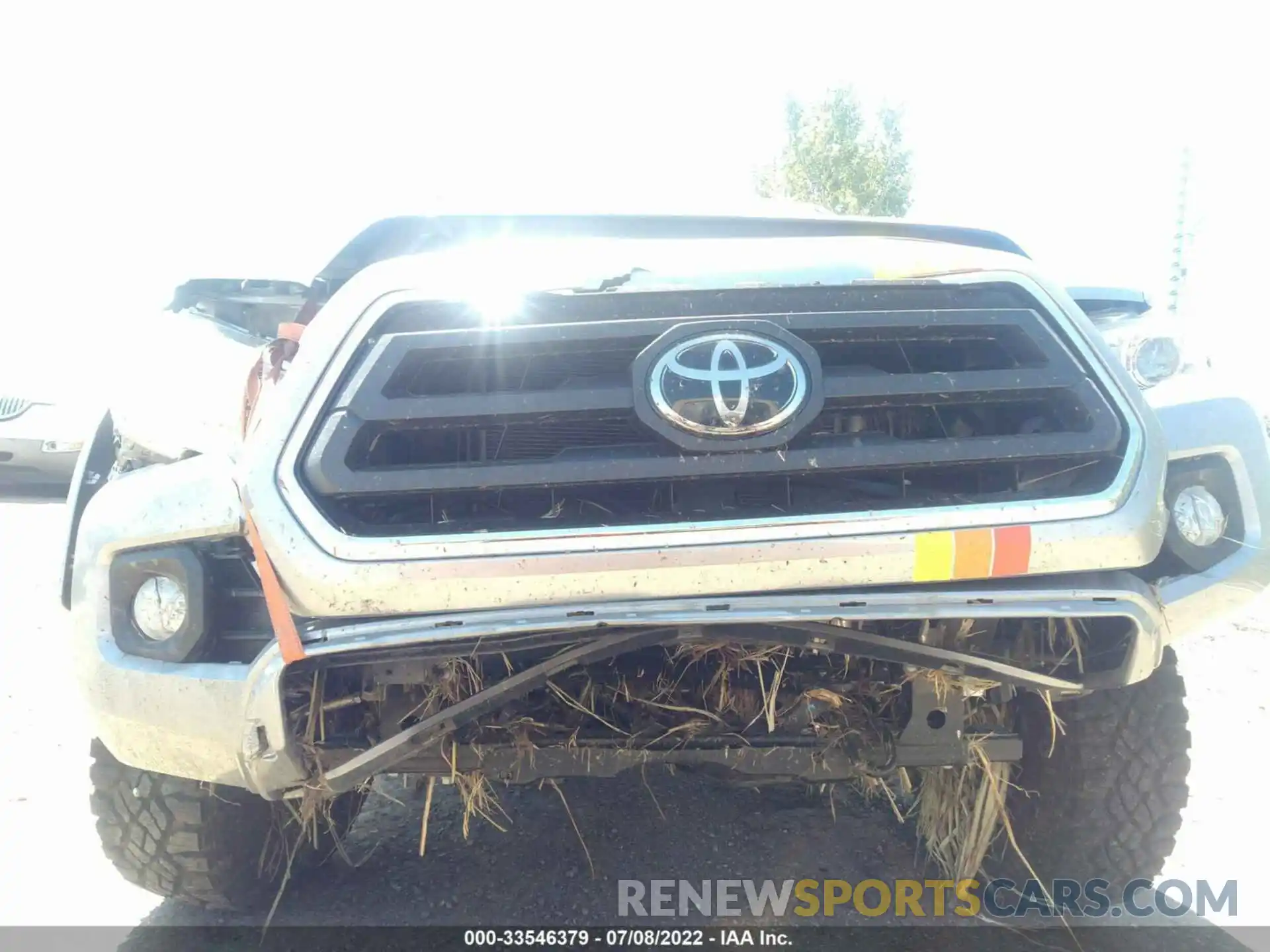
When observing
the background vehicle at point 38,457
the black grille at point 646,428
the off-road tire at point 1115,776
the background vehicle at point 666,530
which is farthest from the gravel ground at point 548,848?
the background vehicle at point 38,457

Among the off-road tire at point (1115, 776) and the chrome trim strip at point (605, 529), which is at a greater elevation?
the chrome trim strip at point (605, 529)

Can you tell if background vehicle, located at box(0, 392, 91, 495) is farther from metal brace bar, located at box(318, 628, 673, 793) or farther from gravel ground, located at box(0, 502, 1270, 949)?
metal brace bar, located at box(318, 628, 673, 793)

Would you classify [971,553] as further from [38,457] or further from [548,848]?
[38,457]

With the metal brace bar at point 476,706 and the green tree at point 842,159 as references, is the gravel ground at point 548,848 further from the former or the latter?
the green tree at point 842,159

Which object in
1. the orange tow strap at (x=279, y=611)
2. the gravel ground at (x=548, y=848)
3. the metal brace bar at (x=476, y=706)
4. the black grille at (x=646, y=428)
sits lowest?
the gravel ground at (x=548, y=848)

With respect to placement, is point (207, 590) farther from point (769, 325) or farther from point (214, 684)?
point (769, 325)

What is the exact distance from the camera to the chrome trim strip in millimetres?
1749

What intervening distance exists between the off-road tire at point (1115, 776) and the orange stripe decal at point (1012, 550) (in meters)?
0.60

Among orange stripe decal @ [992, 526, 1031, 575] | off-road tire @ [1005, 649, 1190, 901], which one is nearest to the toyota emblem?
orange stripe decal @ [992, 526, 1031, 575]

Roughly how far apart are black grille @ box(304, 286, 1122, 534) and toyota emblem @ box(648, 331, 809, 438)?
2.2 inches

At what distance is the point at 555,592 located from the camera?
174 cm

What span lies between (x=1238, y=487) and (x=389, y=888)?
2.37 m

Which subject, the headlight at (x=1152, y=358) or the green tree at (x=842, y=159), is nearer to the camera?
the headlight at (x=1152, y=358)

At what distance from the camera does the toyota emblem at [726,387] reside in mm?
1808
